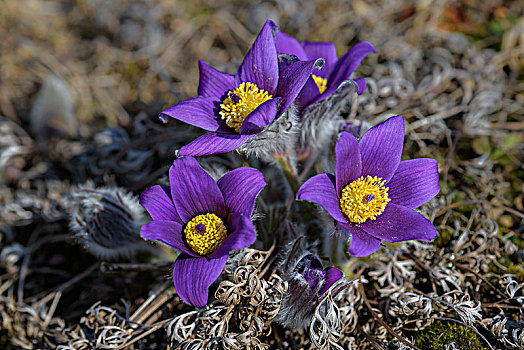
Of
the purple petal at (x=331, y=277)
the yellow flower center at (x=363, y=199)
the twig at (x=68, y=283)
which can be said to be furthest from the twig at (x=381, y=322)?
the twig at (x=68, y=283)

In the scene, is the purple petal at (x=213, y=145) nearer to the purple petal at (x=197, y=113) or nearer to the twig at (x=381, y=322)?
→ the purple petal at (x=197, y=113)

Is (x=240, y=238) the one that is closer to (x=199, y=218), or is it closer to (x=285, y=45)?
(x=199, y=218)

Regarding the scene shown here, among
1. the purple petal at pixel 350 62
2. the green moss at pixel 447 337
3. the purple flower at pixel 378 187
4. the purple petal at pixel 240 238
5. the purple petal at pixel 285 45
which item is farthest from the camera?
the purple petal at pixel 285 45

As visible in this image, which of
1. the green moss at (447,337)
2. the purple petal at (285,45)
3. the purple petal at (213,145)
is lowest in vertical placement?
the green moss at (447,337)

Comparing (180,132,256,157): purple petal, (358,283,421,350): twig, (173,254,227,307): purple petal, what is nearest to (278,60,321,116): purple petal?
(180,132,256,157): purple petal

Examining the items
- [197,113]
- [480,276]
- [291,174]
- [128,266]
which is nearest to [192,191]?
[197,113]

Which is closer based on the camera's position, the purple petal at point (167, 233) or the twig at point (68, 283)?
the purple petal at point (167, 233)

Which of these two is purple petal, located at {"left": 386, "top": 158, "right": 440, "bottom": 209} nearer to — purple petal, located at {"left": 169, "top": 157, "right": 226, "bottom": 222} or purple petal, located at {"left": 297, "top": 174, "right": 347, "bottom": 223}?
purple petal, located at {"left": 297, "top": 174, "right": 347, "bottom": 223}
